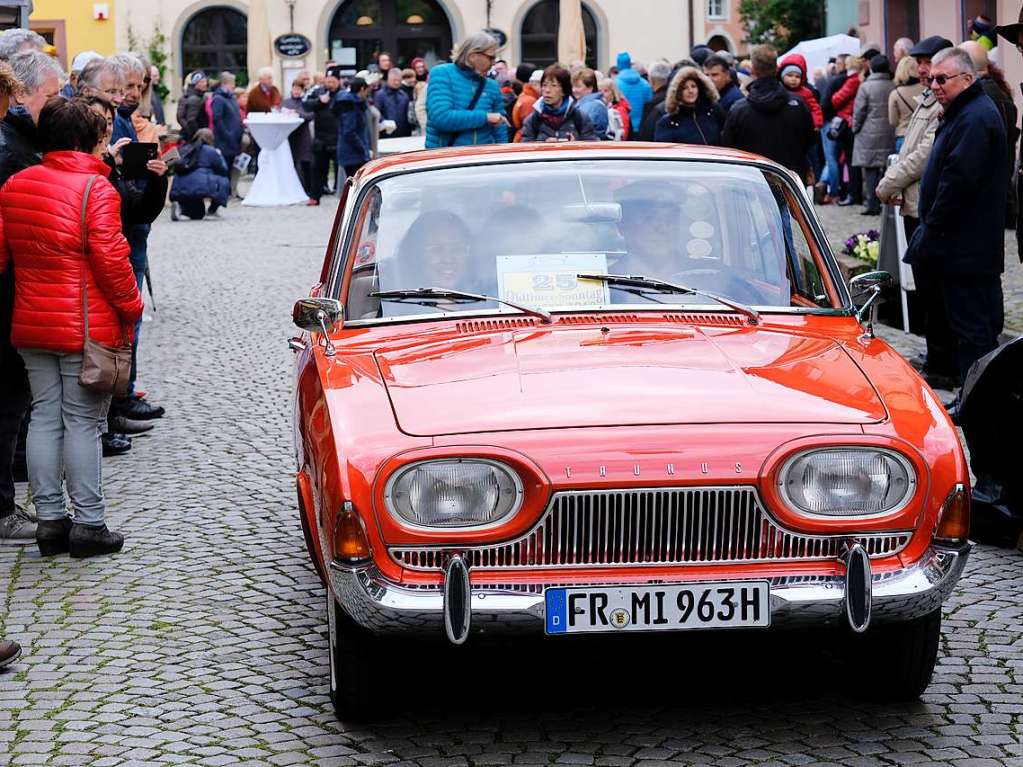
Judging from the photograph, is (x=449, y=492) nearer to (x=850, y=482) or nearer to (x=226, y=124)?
(x=850, y=482)

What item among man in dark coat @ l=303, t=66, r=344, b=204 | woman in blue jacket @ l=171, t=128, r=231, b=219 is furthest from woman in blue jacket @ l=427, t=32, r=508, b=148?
man in dark coat @ l=303, t=66, r=344, b=204

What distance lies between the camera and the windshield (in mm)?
5578

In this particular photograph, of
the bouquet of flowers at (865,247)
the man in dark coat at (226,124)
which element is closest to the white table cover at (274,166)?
the man in dark coat at (226,124)

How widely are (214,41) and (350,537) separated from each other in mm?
46257

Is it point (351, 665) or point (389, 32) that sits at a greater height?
point (389, 32)

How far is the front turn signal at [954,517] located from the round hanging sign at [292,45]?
4444 cm

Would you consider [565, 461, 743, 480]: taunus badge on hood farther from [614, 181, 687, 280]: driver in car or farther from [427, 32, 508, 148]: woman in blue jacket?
[427, 32, 508, 148]: woman in blue jacket

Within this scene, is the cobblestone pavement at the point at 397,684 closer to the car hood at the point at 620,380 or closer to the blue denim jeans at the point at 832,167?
the car hood at the point at 620,380

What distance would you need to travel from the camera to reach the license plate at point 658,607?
4348mm

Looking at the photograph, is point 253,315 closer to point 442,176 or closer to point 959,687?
point 442,176

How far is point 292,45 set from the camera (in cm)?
4741

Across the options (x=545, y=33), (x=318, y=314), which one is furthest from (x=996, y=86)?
(x=545, y=33)

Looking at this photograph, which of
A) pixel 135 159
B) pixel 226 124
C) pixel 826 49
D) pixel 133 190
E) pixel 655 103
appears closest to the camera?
pixel 135 159

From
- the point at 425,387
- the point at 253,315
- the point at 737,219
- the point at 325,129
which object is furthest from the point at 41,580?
the point at 325,129
